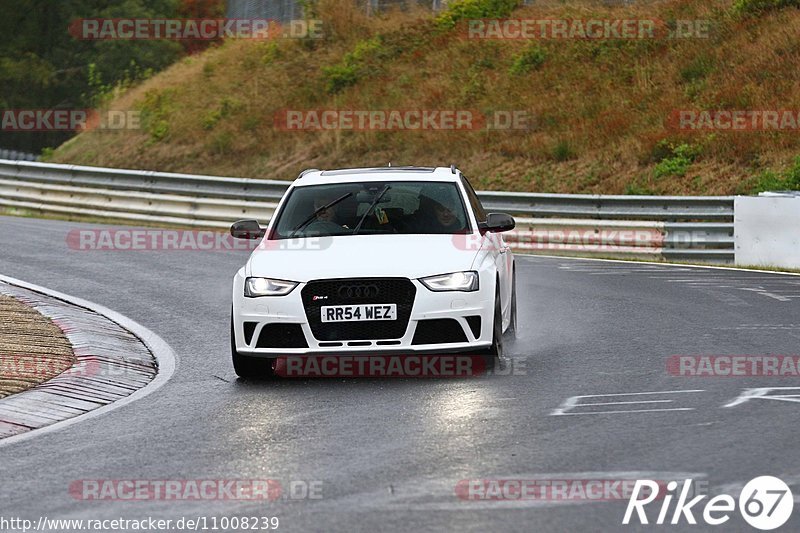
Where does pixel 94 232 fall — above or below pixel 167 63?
below

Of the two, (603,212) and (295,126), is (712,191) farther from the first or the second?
(295,126)

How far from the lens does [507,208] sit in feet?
77.8

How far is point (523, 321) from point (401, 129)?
66.0ft

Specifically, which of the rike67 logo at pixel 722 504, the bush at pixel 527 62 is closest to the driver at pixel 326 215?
the rike67 logo at pixel 722 504

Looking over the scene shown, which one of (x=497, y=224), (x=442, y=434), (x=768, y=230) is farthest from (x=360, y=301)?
(x=768, y=230)

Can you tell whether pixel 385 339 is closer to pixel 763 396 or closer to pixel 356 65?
pixel 763 396

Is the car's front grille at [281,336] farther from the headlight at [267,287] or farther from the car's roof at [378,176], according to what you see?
the car's roof at [378,176]

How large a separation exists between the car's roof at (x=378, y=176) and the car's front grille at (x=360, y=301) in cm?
177

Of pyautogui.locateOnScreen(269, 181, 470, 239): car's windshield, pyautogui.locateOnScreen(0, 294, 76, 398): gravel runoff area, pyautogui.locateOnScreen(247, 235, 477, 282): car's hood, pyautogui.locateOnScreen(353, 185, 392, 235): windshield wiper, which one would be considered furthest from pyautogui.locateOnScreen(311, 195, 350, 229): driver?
pyautogui.locateOnScreen(0, 294, 76, 398): gravel runoff area

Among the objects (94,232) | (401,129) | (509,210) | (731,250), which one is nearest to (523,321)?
(731,250)

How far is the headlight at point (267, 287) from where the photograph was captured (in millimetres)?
10391

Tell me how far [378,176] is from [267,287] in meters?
1.93

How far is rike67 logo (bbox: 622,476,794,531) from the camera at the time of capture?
20.1 ft

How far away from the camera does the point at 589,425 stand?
8.42 m
